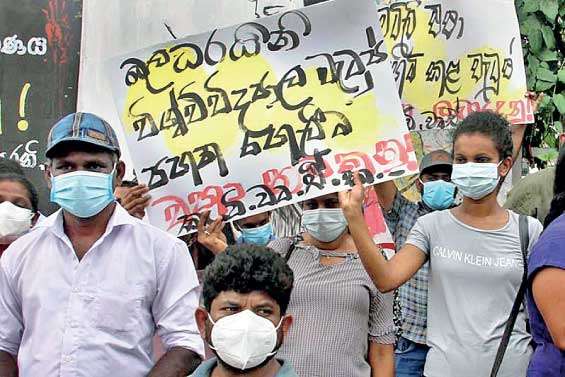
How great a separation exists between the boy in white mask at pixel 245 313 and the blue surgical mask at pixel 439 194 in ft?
6.76

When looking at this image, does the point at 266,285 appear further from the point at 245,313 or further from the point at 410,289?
the point at 410,289

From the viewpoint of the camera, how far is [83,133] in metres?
2.77

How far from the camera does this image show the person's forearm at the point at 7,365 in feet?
8.99

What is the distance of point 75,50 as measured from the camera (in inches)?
218

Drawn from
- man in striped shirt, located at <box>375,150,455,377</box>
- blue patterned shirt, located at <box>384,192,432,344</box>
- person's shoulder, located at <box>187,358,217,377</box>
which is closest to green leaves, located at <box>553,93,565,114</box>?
man in striped shirt, located at <box>375,150,455,377</box>

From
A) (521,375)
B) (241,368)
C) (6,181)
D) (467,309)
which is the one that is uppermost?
(6,181)

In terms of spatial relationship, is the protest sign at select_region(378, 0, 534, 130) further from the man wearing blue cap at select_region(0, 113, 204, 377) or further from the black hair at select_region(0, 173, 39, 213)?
the man wearing blue cap at select_region(0, 113, 204, 377)

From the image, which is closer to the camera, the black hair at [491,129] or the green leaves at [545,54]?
the black hair at [491,129]

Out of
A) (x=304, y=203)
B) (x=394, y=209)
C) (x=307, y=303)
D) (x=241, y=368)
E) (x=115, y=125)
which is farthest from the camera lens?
(x=115, y=125)

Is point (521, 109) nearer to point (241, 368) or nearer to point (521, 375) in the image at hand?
point (521, 375)

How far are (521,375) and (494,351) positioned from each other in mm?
137

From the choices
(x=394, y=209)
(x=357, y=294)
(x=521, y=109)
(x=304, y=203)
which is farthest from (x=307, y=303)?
(x=521, y=109)

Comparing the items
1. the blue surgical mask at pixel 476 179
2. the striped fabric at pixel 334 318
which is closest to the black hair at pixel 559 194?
the blue surgical mask at pixel 476 179

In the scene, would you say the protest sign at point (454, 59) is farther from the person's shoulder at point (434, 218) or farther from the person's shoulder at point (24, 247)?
the person's shoulder at point (24, 247)
